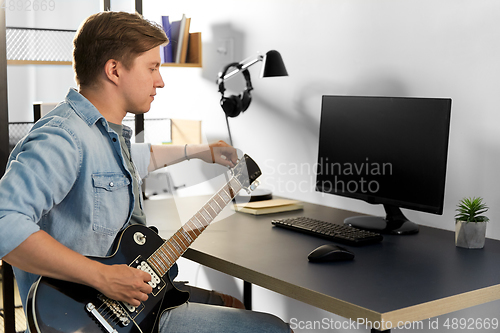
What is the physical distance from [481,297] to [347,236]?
423mm

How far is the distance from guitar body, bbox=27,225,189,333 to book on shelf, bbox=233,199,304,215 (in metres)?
0.68

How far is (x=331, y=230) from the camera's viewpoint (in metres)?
1.55

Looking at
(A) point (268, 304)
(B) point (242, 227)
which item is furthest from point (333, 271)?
(A) point (268, 304)

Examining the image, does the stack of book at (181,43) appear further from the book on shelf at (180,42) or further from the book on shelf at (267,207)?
the book on shelf at (267,207)

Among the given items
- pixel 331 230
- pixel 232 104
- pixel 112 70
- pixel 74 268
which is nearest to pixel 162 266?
pixel 74 268

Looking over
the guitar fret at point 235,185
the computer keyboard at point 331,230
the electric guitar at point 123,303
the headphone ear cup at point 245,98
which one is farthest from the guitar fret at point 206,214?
the headphone ear cup at point 245,98

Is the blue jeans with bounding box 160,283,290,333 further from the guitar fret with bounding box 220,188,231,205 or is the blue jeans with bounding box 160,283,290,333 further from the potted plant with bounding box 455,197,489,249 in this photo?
the potted plant with bounding box 455,197,489,249

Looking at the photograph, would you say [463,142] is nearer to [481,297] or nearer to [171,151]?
[481,297]

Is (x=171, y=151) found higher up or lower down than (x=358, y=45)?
lower down

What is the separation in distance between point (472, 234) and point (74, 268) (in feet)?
3.36

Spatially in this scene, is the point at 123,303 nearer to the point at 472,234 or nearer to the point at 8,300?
the point at 472,234

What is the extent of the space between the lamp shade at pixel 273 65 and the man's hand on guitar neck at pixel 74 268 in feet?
3.82

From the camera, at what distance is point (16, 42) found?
221 centimetres

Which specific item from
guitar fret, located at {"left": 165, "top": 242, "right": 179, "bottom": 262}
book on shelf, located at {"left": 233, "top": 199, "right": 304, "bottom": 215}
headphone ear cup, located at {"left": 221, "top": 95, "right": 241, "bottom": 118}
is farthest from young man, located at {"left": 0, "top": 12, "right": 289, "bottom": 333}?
headphone ear cup, located at {"left": 221, "top": 95, "right": 241, "bottom": 118}
